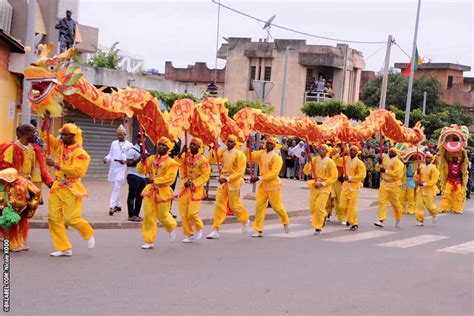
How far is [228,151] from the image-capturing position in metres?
13.5

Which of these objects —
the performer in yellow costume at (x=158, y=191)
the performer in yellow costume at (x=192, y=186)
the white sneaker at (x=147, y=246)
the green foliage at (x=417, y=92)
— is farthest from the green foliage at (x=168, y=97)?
the green foliage at (x=417, y=92)

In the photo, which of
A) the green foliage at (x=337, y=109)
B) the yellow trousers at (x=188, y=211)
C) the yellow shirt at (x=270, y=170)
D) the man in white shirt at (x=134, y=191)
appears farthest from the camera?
the green foliage at (x=337, y=109)

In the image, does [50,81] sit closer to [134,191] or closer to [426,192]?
[134,191]

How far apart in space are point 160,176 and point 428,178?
826cm

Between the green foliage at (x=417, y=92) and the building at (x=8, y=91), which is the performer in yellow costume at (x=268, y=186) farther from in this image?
the green foliage at (x=417, y=92)

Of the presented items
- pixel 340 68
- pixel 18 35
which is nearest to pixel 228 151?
pixel 18 35

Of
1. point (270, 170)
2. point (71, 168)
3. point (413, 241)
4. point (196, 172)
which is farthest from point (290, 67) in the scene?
point (71, 168)

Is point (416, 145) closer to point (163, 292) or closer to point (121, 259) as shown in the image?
point (121, 259)

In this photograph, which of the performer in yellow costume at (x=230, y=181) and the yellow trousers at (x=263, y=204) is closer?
the performer in yellow costume at (x=230, y=181)

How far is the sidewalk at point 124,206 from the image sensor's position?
548 inches

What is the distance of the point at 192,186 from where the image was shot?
12.3 m

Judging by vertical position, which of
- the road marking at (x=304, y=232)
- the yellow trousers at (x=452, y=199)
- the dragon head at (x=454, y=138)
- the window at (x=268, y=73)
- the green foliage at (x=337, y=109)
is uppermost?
the window at (x=268, y=73)

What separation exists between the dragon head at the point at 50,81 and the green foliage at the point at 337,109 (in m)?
26.6

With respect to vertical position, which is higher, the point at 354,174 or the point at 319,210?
the point at 354,174
